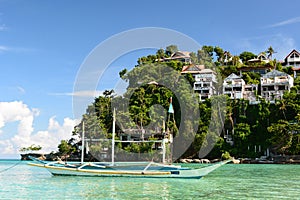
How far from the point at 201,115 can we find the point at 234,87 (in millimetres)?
9293

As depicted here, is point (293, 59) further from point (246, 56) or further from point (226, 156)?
point (226, 156)

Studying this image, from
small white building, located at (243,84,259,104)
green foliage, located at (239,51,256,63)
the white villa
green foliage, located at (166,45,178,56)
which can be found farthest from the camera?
green foliage, located at (166,45,178,56)

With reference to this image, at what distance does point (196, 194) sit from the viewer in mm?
14953

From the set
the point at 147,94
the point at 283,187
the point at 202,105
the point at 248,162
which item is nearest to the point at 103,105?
the point at 147,94

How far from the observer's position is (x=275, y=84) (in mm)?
56438

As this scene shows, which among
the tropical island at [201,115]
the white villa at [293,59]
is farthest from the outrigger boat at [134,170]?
the white villa at [293,59]

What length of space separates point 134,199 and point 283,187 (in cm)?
784

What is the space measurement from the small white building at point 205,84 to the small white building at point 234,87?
6.98 feet

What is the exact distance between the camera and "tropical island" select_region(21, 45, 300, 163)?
162ft

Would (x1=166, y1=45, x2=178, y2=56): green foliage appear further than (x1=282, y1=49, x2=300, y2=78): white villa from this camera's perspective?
Yes

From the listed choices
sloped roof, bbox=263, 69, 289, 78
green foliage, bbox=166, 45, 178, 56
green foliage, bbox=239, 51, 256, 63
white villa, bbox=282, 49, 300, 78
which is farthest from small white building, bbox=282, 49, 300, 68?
green foliage, bbox=166, 45, 178, 56

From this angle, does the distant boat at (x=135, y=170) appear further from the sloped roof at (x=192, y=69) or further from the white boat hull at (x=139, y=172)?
the sloped roof at (x=192, y=69)

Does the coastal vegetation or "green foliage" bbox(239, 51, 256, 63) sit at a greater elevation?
"green foliage" bbox(239, 51, 256, 63)

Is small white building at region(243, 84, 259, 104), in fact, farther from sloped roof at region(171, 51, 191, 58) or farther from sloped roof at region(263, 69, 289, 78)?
sloped roof at region(171, 51, 191, 58)
